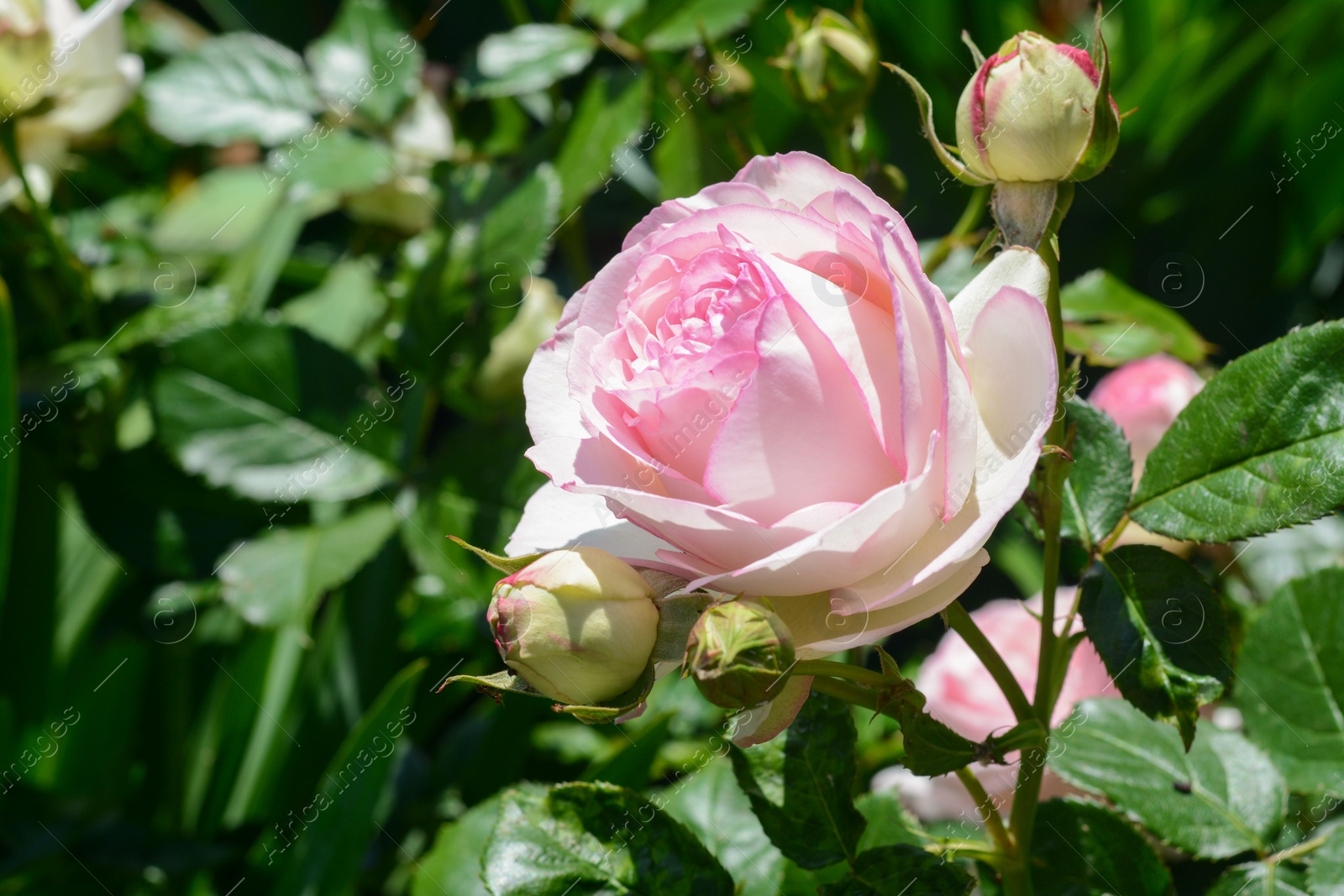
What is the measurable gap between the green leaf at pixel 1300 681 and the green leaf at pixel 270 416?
590 millimetres

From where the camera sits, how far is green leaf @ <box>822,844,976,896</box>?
0.36m

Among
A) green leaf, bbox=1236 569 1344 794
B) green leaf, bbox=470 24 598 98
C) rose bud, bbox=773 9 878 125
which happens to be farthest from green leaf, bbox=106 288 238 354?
green leaf, bbox=1236 569 1344 794

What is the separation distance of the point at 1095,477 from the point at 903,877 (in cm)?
17

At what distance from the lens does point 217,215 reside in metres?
1.28

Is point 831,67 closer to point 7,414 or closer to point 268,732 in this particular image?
point 7,414

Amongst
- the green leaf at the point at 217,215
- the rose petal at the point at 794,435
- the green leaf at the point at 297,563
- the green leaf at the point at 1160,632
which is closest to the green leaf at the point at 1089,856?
the green leaf at the point at 1160,632

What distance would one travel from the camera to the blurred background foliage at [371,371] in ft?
2.49

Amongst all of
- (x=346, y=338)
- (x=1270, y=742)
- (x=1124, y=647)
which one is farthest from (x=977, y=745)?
(x=346, y=338)

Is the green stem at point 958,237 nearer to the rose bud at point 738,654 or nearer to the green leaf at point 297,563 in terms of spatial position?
the rose bud at point 738,654

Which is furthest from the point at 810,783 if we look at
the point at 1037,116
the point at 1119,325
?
the point at 1119,325

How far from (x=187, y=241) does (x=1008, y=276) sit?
3.71ft

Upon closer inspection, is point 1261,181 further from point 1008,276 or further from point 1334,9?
point 1008,276

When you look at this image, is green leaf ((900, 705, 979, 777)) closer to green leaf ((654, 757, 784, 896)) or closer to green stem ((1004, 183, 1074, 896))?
green stem ((1004, 183, 1074, 896))

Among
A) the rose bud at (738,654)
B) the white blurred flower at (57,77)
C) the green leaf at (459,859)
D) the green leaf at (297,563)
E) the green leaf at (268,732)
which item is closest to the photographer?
the rose bud at (738,654)
